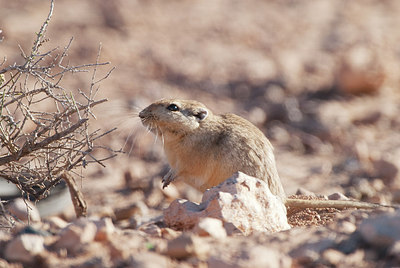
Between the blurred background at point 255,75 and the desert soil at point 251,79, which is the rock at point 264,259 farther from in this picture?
the blurred background at point 255,75

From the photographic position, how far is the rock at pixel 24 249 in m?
3.36

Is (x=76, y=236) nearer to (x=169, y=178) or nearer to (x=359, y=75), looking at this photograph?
(x=169, y=178)

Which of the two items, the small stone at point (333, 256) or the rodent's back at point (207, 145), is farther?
the rodent's back at point (207, 145)

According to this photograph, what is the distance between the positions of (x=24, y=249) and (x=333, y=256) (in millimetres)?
1657

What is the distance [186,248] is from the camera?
10.7 feet

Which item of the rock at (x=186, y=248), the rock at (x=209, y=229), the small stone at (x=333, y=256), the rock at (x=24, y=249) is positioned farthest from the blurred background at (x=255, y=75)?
the small stone at (x=333, y=256)

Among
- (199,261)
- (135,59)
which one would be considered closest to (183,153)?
(199,261)

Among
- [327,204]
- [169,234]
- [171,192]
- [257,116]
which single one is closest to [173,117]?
[327,204]

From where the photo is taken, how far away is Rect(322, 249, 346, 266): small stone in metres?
3.25

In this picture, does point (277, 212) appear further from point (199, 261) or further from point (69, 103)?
point (69, 103)

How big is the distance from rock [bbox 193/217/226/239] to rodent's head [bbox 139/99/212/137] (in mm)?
2108

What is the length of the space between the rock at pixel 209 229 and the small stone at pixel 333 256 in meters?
0.69

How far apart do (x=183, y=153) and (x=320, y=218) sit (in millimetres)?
1422

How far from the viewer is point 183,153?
582 centimetres
